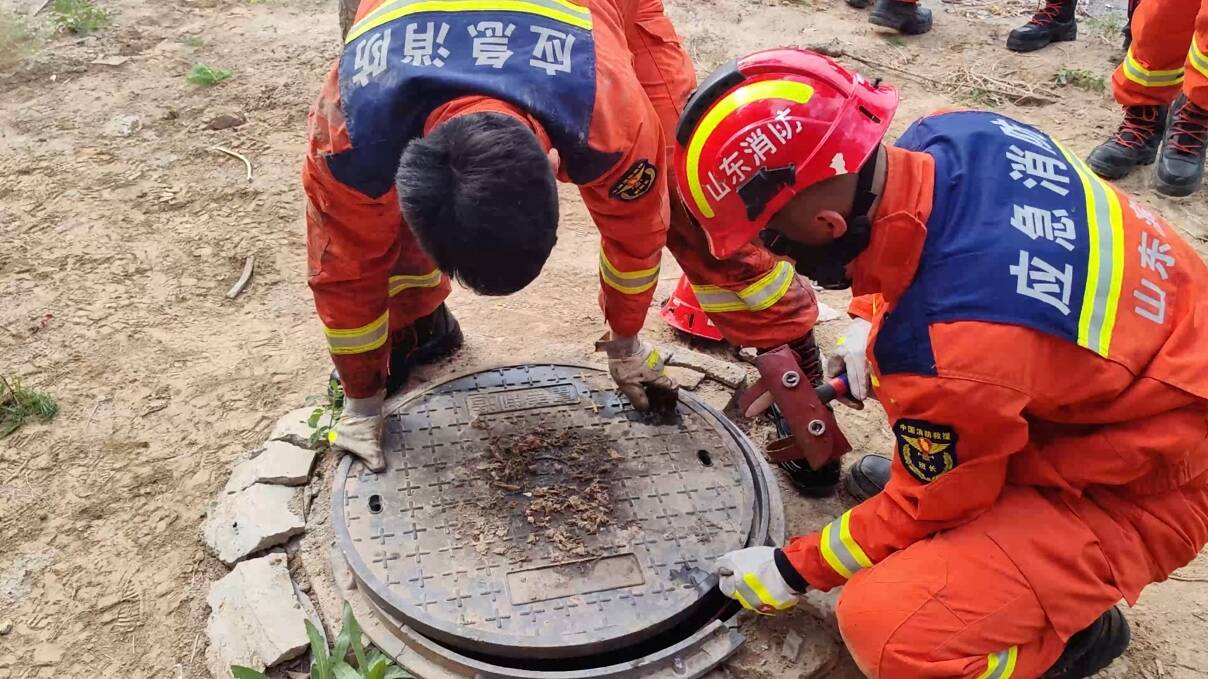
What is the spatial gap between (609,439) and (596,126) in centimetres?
84

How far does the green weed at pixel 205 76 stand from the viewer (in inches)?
173

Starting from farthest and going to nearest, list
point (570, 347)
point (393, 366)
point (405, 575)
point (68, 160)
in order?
point (68, 160) < point (570, 347) < point (393, 366) < point (405, 575)

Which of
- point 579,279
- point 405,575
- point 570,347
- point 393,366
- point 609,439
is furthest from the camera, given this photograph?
point 579,279

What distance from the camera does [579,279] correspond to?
3.34 m

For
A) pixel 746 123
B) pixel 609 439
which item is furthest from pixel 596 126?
pixel 609 439

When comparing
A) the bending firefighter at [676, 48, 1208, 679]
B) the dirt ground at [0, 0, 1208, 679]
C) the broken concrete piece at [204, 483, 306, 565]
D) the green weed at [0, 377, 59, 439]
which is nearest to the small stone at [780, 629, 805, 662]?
the dirt ground at [0, 0, 1208, 679]

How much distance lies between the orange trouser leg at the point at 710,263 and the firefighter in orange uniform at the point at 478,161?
0.01m

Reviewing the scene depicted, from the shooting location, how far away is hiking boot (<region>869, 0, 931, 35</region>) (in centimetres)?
522

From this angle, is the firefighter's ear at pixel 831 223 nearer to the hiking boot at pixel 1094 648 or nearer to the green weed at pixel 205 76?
the hiking boot at pixel 1094 648

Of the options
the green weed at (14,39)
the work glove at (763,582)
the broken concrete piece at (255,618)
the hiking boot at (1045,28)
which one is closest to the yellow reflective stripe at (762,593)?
the work glove at (763,582)

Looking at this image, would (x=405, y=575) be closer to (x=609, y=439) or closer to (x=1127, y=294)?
(x=609, y=439)

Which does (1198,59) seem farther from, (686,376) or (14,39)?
(14,39)

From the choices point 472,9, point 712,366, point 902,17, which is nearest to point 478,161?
point 472,9

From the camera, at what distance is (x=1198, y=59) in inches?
142
